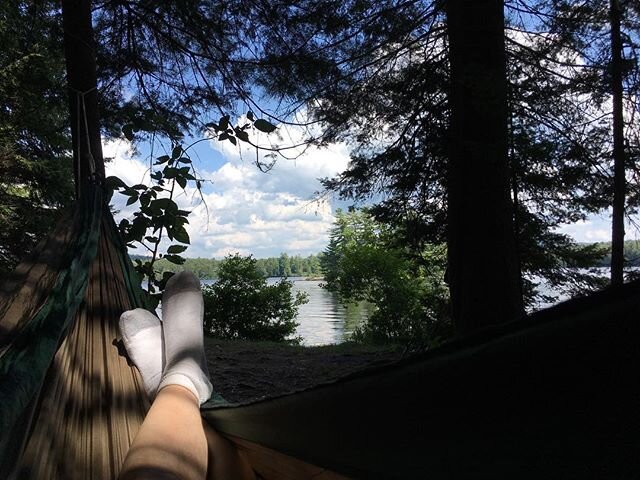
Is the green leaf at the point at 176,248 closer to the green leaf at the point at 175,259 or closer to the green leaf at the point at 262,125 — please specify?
the green leaf at the point at 175,259

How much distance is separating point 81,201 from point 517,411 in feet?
4.96

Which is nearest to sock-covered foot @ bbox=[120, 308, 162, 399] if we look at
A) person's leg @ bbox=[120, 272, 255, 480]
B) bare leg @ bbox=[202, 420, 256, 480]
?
person's leg @ bbox=[120, 272, 255, 480]

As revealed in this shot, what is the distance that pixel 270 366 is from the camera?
4.34 meters

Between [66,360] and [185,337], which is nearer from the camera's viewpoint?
[66,360]

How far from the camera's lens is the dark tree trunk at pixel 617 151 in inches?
111

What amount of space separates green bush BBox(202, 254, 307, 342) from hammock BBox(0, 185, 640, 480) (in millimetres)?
7404

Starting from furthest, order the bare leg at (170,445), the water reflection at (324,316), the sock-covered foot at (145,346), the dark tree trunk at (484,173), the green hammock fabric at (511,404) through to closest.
Result: the water reflection at (324,316) → the dark tree trunk at (484,173) → the sock-covered foot at (145,346) → the bare leg at (170,445) → the green hammock fabric at (511,404)

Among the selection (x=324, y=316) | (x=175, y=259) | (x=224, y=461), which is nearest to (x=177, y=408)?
(x=224, y=461)

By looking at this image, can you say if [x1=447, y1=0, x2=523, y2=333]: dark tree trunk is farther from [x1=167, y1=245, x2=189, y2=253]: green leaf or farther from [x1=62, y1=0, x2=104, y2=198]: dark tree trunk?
[x1=62, y1=0, x2=104, y2=198]: dark tree trunk

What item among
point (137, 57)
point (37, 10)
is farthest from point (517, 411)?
point (37, 10)

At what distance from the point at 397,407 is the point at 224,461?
1.51ft

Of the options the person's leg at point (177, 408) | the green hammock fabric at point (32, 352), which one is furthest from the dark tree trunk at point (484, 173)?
the green hammock fabric at point (32, 352)

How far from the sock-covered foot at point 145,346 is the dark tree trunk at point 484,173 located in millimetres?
1778

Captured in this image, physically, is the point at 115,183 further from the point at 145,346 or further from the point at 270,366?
the point at 270,366
